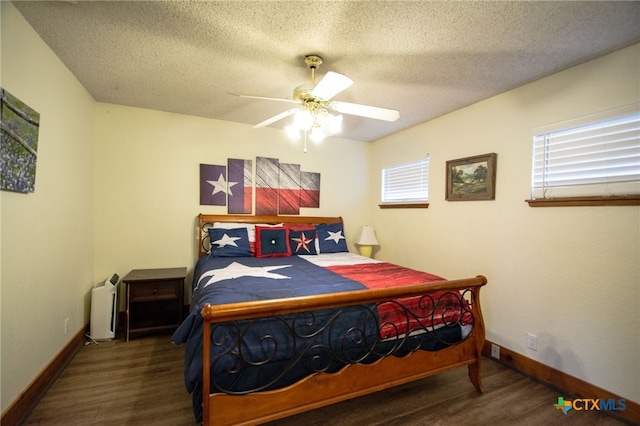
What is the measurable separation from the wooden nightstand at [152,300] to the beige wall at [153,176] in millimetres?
316

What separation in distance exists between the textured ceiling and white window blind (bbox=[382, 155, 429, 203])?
3.24 feet

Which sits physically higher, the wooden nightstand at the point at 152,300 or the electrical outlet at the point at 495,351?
the wooden nightstand at the point at 152,300

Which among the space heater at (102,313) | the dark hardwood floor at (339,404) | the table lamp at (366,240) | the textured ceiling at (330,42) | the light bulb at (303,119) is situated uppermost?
the textured ceiling at (330,42)

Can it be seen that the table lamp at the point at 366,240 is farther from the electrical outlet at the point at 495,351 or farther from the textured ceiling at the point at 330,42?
the textured ceiling at the point at 330,42

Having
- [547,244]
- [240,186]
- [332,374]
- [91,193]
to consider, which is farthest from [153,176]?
[547,244]

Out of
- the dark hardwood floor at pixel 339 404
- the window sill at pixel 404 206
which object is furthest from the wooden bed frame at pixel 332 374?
the window sill at pixel 404 206

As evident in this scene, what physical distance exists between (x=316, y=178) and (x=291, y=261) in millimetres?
1433

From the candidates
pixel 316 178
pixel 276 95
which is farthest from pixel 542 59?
pixel 316 178

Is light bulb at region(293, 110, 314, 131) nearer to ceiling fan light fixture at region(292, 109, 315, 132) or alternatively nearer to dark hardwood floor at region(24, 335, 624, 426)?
ceiling fan light fixture at region(292, 109, 315, 132)

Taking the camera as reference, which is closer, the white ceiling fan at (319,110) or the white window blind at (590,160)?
the white window blind at (590,160)

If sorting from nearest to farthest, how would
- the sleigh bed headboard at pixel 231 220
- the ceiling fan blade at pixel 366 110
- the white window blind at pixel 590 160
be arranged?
the white window blind at pixel 590 160 → the ceiling fan blade at pixel 366 110 → the sleigh bed headboard at pixel 231 220

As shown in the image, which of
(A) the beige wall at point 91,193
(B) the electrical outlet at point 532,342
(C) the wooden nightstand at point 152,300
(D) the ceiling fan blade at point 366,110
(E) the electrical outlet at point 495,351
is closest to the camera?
(A) the beige wall at point 91,193

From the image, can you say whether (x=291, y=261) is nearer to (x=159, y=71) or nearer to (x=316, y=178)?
(x=316, y=178)

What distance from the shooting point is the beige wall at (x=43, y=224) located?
1495 mm
